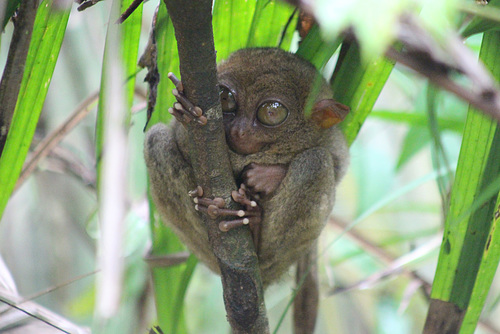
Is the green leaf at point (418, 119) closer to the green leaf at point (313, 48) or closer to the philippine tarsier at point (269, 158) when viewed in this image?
the philippine tarsier at point (269, 158)

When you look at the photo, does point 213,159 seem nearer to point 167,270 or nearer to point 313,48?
point 313,48

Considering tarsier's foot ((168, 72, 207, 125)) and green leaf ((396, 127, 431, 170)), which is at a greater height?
green leaf ((396, 127, 431, 170))

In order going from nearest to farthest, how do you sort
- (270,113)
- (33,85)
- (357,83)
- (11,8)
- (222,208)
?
(11,8)
(33,85)
(222,208)
(357,83)
(270,113)

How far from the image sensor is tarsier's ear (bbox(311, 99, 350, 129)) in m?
2.40

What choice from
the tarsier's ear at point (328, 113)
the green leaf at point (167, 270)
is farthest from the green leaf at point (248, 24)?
the tarsier's ear at point (328, 113)

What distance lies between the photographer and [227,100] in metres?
2.62

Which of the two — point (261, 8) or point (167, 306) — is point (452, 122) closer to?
point (261, 8)

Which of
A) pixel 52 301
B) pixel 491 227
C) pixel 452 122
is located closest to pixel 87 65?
pixel 52 301

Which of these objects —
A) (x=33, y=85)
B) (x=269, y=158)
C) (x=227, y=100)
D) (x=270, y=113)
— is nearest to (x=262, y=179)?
(x=269, y=158)

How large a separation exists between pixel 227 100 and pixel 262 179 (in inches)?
18.1

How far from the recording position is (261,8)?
2.28 m

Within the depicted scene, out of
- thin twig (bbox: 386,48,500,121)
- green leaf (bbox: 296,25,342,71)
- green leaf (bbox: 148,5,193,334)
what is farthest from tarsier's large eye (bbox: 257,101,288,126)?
thin twig (bbox: 386,48,500,121)

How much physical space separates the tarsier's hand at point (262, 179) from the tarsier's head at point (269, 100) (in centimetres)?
14

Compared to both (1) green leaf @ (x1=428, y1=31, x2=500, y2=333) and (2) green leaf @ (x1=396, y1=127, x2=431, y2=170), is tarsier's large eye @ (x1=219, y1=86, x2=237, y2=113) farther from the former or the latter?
(2) green leaf @ (x1=396, y1=127, x2=431, y2=170)
